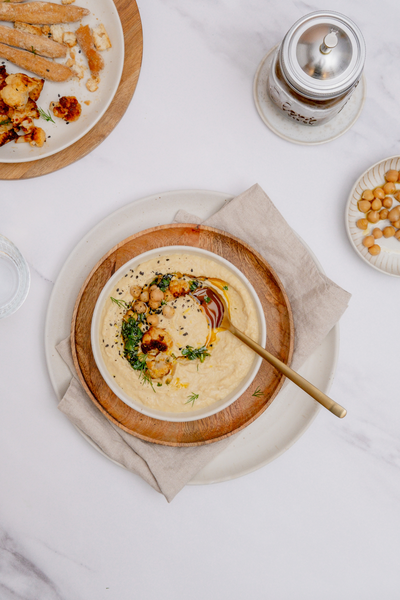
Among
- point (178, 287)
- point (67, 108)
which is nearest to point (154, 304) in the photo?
point (178, 287)

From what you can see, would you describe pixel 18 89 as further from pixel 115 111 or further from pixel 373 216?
pixel 373 216

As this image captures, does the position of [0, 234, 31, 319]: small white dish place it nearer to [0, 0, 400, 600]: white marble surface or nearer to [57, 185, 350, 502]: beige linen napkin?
[0, 0, 400, 600]: white marble surface

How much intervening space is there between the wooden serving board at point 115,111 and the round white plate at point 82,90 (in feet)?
0.16

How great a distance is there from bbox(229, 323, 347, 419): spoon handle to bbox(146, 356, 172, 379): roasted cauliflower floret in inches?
16.7

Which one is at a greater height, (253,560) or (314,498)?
(314,498)

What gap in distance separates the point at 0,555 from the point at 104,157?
2.73 meters

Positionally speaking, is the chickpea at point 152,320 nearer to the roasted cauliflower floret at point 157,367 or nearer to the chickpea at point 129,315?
the chickpea at point 129,315

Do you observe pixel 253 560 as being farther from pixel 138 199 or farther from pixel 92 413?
pixel 138 199

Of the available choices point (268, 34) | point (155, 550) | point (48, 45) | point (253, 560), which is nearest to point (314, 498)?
point (253, 560)

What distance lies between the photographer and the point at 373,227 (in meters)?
2.81

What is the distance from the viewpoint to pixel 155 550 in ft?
9.57

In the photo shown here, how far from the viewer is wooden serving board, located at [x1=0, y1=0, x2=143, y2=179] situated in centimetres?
263

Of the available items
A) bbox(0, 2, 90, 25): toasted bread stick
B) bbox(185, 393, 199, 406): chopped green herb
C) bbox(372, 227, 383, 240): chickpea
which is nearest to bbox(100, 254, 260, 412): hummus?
bbox(185, 393, 199, 406): chopped green herb

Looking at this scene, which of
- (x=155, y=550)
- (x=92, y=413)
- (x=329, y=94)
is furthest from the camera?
(x=155, y=550)
